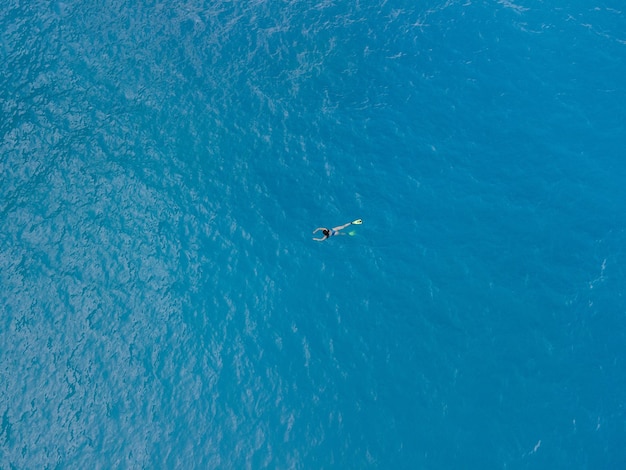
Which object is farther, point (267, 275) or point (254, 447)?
point (267, 275)

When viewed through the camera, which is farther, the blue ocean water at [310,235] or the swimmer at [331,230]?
the swimmer at [331,230]

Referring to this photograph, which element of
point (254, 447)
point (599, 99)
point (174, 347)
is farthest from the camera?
point (599, 99)

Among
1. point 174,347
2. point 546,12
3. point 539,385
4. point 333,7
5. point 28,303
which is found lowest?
point 539,385

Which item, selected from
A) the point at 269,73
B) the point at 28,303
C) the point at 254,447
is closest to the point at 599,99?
the point at 269,73

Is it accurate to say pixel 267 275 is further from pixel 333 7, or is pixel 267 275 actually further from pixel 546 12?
pixel 546 12

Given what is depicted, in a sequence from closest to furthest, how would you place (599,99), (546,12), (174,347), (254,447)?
(254,447), (174,347), (599,99), (546,12)

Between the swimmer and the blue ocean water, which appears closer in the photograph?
the blue ocean water

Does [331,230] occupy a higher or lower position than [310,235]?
higher

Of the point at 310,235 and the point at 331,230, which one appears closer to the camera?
the point at 331,230
